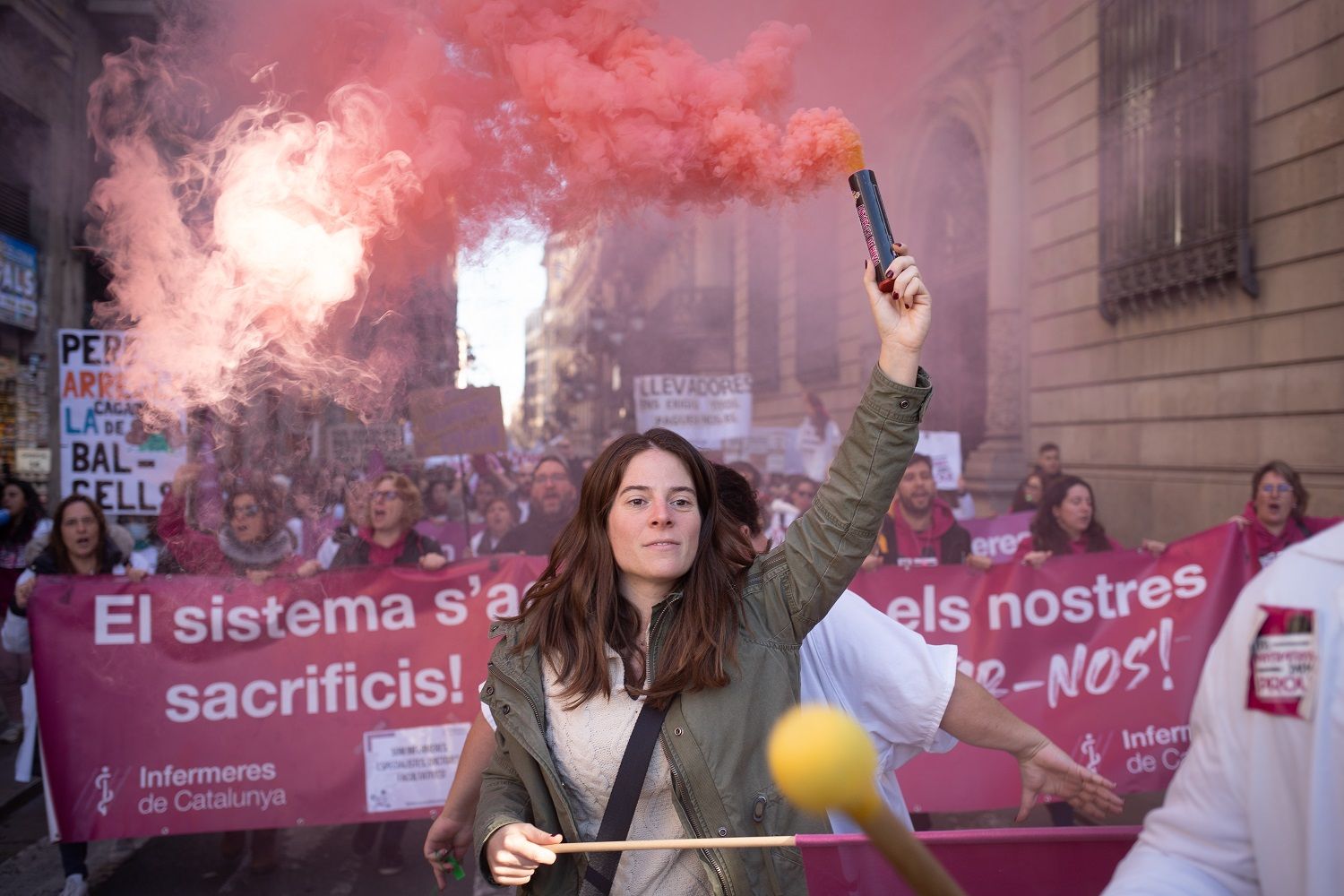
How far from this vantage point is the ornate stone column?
12797 millimetres

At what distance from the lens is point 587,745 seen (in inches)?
78.7

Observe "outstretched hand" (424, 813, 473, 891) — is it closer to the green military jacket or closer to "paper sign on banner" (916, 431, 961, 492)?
the green military jacket

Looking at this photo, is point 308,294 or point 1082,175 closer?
point 308,294

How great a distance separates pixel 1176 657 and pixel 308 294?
390 centimetres

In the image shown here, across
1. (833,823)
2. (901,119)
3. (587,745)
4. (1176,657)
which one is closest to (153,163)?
(587,745)

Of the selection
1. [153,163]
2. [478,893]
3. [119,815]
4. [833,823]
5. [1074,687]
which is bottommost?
[478,893]

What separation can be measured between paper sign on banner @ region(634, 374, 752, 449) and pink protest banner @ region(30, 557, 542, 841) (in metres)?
6.26

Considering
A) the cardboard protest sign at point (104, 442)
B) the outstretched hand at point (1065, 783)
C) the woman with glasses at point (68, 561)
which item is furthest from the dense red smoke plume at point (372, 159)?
the cardboard protest sign at point (104, 442)

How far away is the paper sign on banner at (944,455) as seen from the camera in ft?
31.6

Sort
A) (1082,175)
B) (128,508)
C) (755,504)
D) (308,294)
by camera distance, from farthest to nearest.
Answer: (1082,175) → (128,508) → (308,294) → (755,504)

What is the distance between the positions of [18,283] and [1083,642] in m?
12.3

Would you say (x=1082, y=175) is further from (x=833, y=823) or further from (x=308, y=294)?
(x=833, y=823)

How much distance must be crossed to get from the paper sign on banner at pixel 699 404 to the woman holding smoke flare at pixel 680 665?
8.60m

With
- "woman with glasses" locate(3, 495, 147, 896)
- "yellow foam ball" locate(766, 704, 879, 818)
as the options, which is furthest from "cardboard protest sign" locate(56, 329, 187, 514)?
"yellow foam ball" locate(766, 704, 879, 818)
